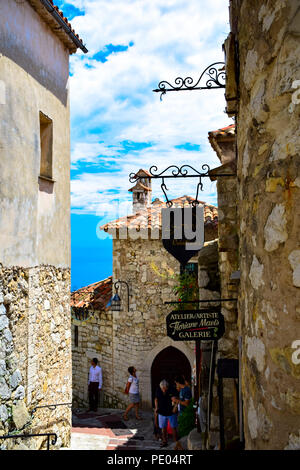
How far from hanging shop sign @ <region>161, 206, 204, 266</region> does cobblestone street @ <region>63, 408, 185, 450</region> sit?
4.31 m

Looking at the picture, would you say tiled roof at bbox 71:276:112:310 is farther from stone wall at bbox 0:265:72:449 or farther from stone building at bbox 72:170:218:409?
stone wall at bbox 0:265:72:449

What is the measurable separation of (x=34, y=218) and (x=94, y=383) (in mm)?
7492

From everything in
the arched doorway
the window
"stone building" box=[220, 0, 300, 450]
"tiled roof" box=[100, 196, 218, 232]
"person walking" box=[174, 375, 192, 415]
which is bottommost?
the arched doorway

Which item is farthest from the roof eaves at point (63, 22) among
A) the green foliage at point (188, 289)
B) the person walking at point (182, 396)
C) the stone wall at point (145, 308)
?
the person walking at point (182, 396)

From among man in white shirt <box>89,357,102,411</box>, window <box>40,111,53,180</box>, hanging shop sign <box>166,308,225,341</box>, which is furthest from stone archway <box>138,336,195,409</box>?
hanging shop sign <box>166,308,225,341</box>

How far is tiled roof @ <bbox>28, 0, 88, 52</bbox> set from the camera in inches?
273

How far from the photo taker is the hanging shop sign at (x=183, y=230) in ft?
17.5

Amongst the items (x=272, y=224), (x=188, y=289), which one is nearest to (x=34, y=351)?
(x=188, y=289)

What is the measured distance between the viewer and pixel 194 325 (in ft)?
12.7

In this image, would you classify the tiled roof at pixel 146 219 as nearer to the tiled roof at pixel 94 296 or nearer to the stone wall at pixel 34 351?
the tiled roof at pixel 94 296

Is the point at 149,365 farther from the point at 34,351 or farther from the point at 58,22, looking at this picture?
the point at 58,22

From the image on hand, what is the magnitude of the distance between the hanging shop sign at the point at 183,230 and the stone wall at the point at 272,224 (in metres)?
3.01

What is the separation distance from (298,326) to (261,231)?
0.51 meters

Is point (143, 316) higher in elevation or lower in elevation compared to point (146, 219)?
lower
